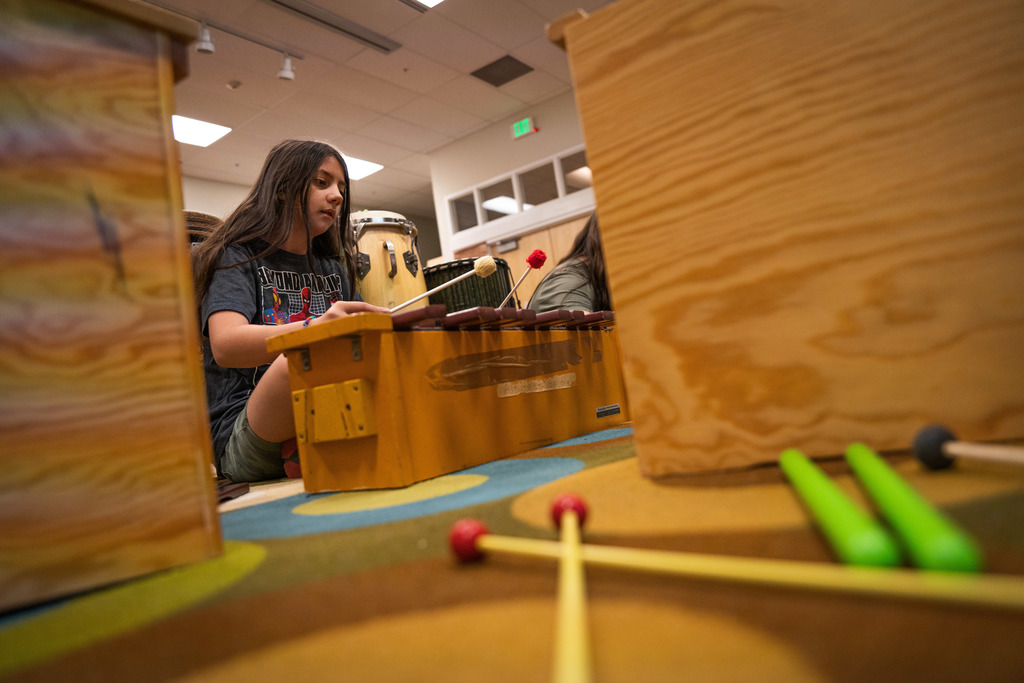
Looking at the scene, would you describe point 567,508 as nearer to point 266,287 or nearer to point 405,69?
point 266,287

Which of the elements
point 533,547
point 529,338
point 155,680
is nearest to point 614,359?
point 529,338

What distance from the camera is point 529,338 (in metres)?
1.72

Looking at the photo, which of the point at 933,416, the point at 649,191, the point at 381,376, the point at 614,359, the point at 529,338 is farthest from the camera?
the point at 614,359

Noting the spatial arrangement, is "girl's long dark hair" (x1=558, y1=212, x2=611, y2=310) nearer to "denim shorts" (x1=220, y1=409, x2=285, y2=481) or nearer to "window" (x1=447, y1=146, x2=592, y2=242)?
"denim shorts" (x1=220, y1=409, x2=285, y2=481)

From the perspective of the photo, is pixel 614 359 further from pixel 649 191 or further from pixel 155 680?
pixel 155 680

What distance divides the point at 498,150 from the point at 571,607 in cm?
622

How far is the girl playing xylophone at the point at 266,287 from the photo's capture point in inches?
63.6

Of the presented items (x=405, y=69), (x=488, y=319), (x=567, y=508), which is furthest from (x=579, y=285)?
(x=405, y=69)

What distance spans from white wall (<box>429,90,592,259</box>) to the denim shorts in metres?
4.58

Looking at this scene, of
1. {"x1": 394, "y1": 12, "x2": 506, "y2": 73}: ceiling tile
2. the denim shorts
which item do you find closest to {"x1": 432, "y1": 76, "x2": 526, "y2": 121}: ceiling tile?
{"x1": 394, "y1": 12, "x2": 506, "y2": 73}: ceiling tile

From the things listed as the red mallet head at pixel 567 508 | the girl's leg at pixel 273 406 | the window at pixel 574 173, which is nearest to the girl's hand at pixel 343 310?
the girl's leg at pixel 273 406

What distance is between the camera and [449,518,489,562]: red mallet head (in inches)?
25.8

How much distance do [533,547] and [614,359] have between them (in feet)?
5.03

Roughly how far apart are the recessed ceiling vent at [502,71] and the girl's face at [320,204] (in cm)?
344
